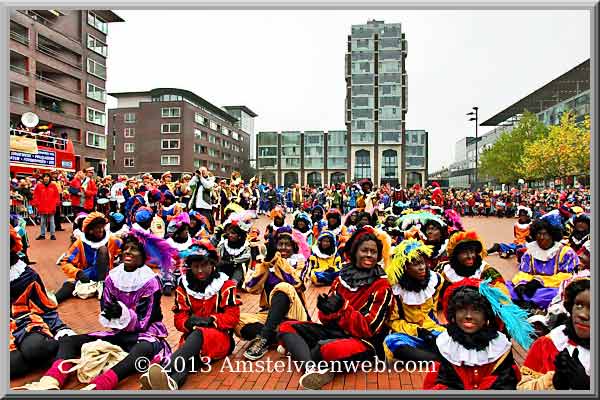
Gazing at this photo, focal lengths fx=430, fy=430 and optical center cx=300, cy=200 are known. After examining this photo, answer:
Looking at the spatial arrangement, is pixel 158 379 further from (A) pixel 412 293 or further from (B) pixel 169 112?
(B) pixel 169 112

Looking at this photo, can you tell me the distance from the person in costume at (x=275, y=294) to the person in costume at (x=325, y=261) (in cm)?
228

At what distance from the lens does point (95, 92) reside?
3725 cm

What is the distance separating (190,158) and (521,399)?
5220 centimetres

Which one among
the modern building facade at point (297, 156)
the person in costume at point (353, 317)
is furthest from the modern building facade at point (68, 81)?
the modern building facade at point (297, 156)

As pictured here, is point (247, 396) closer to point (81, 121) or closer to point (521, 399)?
point (521, 399)

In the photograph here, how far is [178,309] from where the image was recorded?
4.14 meters

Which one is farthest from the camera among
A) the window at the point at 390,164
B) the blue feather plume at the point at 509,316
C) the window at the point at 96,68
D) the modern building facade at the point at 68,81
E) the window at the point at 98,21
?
the window at the point at 390,164

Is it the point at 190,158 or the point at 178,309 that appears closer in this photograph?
the point at 178,309

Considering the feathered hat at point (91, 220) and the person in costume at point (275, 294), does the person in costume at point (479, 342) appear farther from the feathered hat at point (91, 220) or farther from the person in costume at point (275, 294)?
the feathered hat at point (91, 220)

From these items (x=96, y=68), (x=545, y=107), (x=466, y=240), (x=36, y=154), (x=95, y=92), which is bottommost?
(x=466, y=240)

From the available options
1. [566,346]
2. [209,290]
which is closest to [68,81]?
[209,290]

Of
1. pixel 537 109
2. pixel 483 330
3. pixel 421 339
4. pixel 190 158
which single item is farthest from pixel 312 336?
pixel 190 158

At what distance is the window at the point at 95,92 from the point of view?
3609 cm

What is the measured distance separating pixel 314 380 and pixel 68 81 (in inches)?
1434
